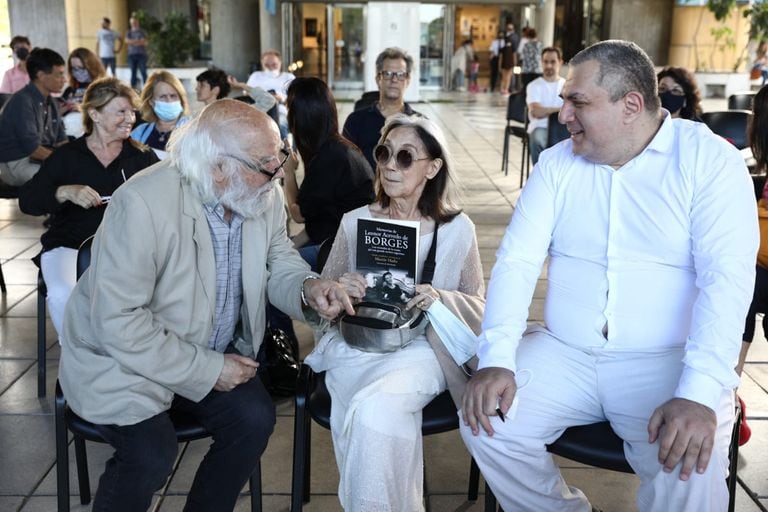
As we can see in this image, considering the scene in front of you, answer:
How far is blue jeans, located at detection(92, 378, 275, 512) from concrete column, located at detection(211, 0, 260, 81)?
70.4ft

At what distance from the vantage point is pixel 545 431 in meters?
2.19

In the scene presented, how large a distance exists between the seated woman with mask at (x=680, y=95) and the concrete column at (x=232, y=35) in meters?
18.6

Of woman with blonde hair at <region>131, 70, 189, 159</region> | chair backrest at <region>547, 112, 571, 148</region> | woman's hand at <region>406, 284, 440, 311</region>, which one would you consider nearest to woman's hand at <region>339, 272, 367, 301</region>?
woman's hand at <region>406, 284, 440, 311</region>

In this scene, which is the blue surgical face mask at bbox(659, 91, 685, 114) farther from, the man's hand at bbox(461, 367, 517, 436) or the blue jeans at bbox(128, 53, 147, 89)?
the blue jeans at bbox(128, 53, 147, 89)

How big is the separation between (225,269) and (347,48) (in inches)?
865

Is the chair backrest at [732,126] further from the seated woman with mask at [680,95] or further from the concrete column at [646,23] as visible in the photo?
the concrete column at [646,23]

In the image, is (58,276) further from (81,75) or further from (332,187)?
(81,75)

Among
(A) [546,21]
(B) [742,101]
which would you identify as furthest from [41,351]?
(A) [546,21]

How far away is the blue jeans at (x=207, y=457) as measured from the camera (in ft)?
7.04

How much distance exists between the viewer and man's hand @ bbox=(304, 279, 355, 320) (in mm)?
2385

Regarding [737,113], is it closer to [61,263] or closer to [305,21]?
[61,263]

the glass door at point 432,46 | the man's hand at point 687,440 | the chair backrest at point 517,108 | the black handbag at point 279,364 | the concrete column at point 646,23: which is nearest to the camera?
the man's hand at point 687,440

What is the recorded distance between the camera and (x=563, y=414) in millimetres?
2230

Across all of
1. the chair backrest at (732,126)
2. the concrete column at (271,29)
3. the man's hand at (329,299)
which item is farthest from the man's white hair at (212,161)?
the concrete column at (271,29)
